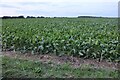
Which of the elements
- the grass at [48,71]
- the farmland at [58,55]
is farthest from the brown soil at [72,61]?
the grass at [48,71]

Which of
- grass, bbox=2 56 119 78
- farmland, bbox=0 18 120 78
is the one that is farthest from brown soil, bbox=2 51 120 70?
grass, bbox=2 56 119 78

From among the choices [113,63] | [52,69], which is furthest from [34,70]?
[113,63]

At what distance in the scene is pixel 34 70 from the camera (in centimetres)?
482

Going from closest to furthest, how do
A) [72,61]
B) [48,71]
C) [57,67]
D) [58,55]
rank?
[48,71] < [57,67] < [72,61] < [58,55]

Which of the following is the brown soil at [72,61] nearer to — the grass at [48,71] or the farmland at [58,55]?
the farmland at [58,55]

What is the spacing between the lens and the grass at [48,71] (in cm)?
457

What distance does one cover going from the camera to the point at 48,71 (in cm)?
478

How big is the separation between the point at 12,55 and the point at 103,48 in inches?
87.9

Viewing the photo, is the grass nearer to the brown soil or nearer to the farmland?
the farmland

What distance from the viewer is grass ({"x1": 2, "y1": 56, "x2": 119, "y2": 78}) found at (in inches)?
180

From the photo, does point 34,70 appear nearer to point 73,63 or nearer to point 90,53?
point 73,63

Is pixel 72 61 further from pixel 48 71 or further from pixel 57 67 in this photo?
pixel 48 71

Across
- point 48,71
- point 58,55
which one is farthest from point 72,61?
point 48,71

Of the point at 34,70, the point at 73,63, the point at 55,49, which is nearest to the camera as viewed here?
the point at 34,70
